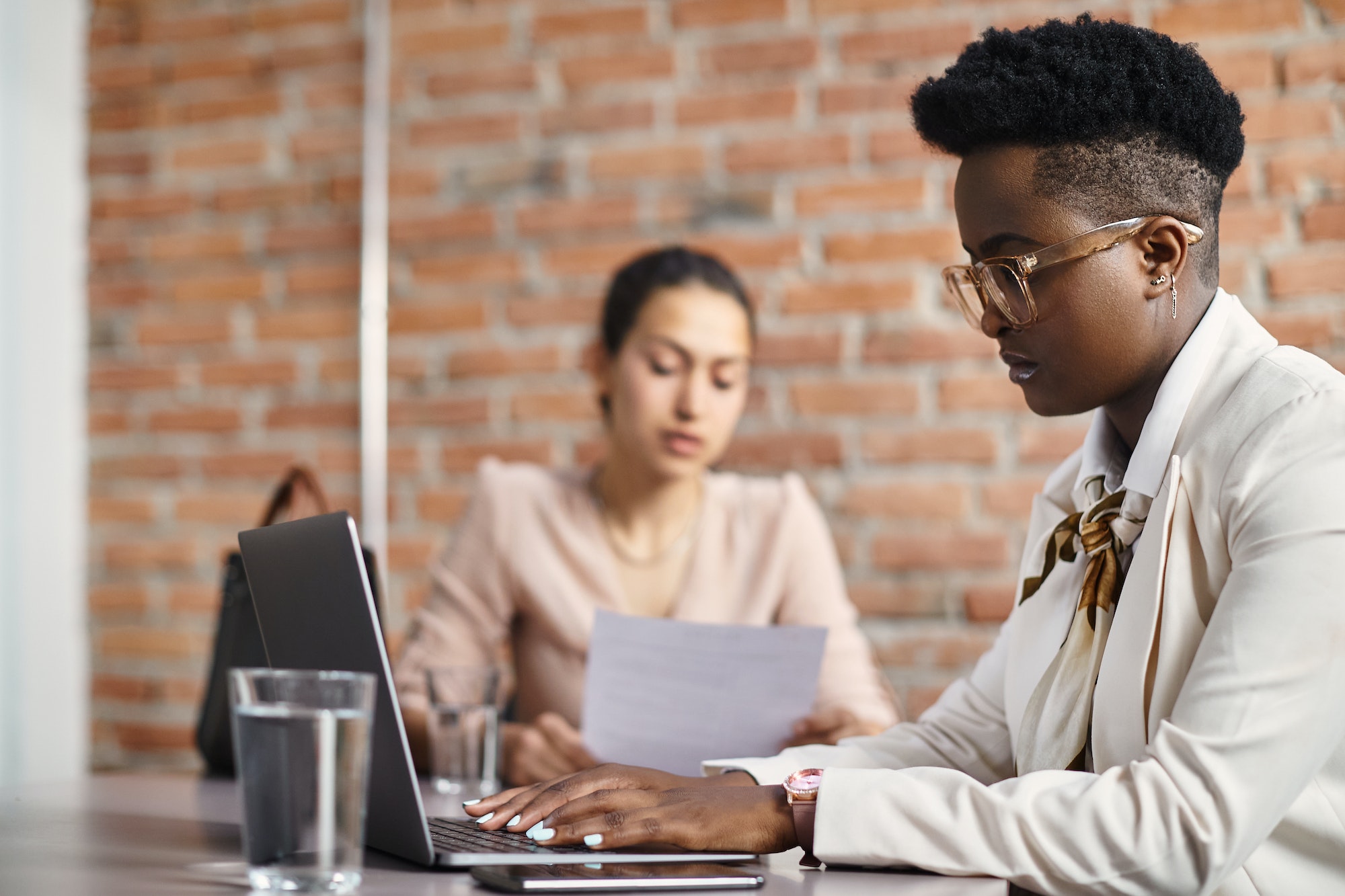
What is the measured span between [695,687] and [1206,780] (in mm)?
670

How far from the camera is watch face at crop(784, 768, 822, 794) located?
0.95m

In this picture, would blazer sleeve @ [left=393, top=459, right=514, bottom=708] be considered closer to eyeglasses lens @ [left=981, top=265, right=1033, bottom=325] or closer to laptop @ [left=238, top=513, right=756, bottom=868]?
laptop @ [left=238, top=513, right=756, bottom=868]

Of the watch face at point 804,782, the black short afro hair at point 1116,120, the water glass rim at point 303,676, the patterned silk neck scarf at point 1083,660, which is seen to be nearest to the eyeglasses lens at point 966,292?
the black short afro hair at point 1116,120

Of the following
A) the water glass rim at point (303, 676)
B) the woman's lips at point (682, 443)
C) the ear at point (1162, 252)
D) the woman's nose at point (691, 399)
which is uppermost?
the ear at point (1162, 252)

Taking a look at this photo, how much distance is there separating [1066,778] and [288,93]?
7.31 ft

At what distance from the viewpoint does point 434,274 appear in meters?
2.46

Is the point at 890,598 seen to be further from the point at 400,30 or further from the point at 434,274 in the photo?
the point at 400,30

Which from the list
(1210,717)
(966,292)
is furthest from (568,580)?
(1210,717)

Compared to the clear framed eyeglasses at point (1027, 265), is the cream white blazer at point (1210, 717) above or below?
below

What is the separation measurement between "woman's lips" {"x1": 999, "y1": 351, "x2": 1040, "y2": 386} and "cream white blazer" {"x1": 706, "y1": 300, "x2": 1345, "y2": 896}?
5.6 inches

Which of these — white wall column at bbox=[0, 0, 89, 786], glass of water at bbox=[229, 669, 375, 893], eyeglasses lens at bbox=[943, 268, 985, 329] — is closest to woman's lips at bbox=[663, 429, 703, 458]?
eyeglasses lens at bbox=[943, 268, 985, 329]

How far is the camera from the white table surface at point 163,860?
83 centimetres

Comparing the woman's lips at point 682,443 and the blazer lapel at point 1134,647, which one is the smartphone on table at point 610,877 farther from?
the woman's lips at point 682,443

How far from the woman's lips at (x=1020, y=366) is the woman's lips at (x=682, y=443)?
0.88m
